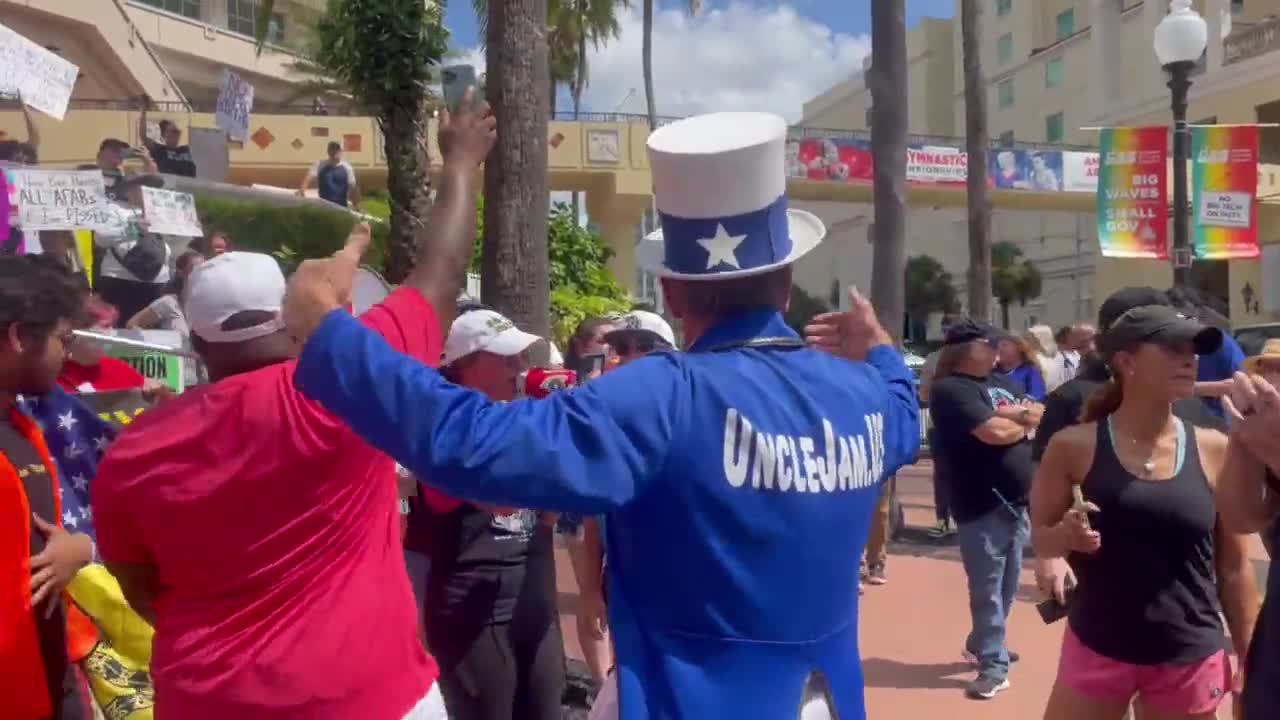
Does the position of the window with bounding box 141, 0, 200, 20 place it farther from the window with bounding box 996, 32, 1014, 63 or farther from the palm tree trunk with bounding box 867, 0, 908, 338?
the window with bounding box 996, 32, 1014, 63

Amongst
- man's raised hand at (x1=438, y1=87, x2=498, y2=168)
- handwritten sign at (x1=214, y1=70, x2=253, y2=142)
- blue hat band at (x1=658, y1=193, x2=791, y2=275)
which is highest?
handwritten sign at (x1=214, y1=70, x2=253, y2=142)

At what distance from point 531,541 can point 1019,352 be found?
6.47 meters

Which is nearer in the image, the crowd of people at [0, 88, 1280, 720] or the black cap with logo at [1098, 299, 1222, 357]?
the crowd of people at [0, 88, 1280, 720]

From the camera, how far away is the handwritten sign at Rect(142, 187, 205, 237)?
24.0ft

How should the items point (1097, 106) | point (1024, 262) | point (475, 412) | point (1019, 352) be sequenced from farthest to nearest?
point (1024, 262), point (1097, 106), point (1019, 352), point (475, 412)

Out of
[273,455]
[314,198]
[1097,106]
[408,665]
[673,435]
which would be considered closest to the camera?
[673,435]

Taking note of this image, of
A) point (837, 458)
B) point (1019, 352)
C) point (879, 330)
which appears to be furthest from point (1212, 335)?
point (1019, 352)

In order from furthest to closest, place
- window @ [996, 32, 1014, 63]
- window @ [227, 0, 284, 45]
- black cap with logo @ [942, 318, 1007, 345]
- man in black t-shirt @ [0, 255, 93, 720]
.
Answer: window @ [996, 32, 1014, 63], window @ [227, 0, 284, 45], black cap with logo @ [942, 318, 1007, 345], man in black t-shirt @ [0, 255, 93, 720]

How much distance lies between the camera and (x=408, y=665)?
2.67 metres

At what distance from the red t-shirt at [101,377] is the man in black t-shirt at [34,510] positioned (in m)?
1.43

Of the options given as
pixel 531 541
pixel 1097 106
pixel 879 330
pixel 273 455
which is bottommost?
pixel 531 541

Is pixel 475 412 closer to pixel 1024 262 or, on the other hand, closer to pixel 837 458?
pixel 837 458

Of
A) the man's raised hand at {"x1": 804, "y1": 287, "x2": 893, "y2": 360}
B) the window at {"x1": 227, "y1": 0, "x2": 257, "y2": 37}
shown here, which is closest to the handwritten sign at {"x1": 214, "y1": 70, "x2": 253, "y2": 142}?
the man's raised hand at {"x1": 804, "y1": 287, "x2": 893, "y2": 360}

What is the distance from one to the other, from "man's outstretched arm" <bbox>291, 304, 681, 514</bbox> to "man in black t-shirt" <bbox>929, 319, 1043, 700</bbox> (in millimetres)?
4779
